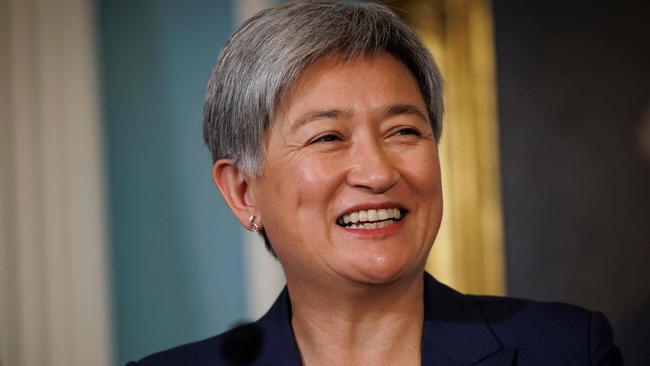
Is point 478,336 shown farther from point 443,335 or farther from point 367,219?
point 367,219

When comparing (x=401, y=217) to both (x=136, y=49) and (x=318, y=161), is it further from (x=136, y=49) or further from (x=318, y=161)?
(x=136, y=49)

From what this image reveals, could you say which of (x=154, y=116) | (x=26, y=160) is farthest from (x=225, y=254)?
(x=26, y=160)

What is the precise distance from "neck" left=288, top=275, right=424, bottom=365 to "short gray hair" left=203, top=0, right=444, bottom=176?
0.34 meters

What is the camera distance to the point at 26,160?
108 inches

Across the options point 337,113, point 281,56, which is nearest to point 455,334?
point 337,113

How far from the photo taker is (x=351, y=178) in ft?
5.43

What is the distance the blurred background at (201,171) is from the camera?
2652mm

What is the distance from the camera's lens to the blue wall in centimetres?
303

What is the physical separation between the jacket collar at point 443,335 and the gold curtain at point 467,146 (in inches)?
39.9

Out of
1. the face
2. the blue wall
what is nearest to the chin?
the face

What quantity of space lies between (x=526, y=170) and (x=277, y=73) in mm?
1372

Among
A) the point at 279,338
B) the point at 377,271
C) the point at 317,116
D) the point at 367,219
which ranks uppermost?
the point at 317,116

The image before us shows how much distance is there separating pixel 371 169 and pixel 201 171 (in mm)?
1597

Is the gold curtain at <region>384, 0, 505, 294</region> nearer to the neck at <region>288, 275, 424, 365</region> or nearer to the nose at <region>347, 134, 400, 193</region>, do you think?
the neck at <region>288, 275, 424, 365</region>
